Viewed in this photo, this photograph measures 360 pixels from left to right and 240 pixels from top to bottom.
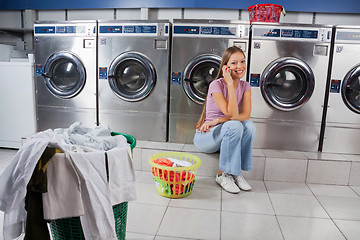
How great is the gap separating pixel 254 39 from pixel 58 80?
91.3 inches

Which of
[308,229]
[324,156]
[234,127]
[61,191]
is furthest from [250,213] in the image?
[61,191]

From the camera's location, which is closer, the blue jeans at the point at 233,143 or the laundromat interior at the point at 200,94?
the blue jeans at the point at 233,143

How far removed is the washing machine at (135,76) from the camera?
10.0 feet

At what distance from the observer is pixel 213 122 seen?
2.46 meters

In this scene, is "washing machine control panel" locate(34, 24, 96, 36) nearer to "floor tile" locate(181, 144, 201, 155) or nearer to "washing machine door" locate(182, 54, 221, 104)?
"washing machine door" locate(182, 54, 221, 104)

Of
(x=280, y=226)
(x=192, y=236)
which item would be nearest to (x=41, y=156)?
(x=192, y=236)

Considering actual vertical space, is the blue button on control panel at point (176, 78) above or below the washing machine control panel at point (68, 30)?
below

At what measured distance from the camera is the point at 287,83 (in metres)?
3.00

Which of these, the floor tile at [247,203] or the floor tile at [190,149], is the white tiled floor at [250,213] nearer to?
the floor tile at [247,203]

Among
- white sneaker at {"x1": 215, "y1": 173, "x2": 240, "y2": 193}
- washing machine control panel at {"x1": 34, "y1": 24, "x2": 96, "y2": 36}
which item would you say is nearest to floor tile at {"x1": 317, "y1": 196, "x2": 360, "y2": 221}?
white sneaker at {"x1": 215, "y1": 173, "x2": 240, "y2": 193}

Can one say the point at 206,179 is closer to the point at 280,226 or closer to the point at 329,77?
the point at 280,226

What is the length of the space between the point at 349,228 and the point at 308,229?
29 centimetres

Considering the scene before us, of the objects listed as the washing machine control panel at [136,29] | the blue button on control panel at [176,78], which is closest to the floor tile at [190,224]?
the blue button on control panel at [176,78]

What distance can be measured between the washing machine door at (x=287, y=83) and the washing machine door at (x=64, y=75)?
2076 millimetres
